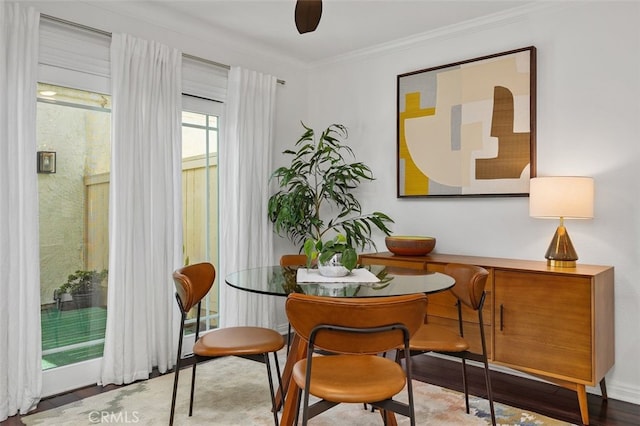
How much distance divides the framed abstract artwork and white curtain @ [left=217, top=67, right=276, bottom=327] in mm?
1207

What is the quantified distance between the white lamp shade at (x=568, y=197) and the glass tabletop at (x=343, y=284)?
0.89 m

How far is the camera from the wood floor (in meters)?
2.85

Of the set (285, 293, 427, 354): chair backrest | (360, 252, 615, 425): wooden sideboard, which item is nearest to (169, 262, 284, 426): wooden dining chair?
(285, 293, 427, 354): chair backrest

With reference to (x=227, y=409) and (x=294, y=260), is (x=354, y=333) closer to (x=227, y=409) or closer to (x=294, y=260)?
(x=227, y=409)

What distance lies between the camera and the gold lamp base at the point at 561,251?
10.1 feet

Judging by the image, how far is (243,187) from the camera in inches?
166

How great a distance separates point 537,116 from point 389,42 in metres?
1.45

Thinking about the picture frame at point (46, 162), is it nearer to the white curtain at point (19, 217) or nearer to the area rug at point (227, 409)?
the white curtain at point (19, 217)

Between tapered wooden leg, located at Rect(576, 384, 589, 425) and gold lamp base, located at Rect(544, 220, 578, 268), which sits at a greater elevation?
gold lamp base, located at Rect(544, 220, 578, 268)

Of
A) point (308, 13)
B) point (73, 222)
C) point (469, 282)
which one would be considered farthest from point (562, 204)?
point (73, 222)

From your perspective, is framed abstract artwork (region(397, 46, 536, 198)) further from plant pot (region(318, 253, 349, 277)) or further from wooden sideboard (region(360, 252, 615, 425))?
plant pot (region(318, 253, 349, 277))

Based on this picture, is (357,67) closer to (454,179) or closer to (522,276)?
(454,179)

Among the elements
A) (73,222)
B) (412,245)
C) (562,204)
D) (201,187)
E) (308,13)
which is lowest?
(412,245)

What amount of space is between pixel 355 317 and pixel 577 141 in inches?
92.3
